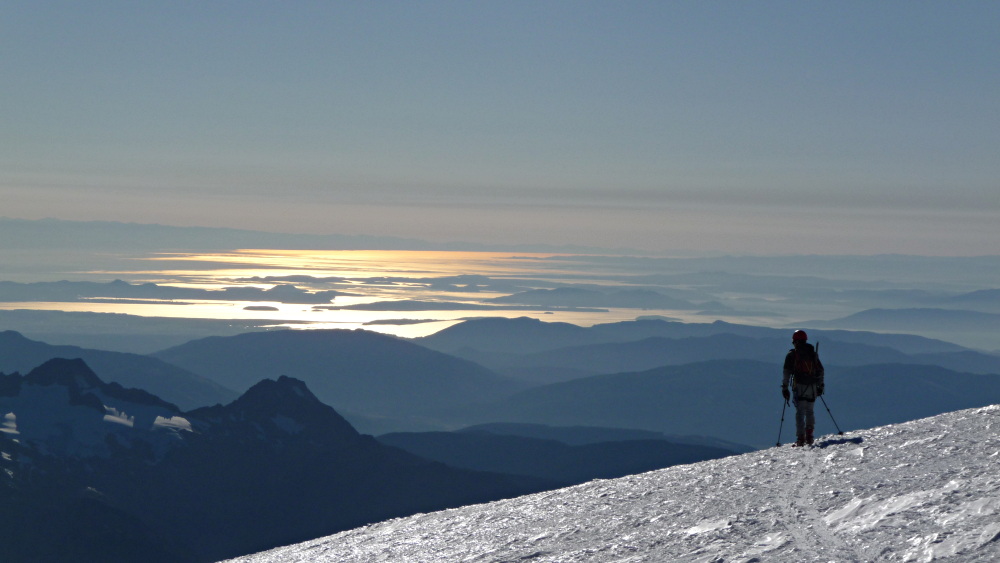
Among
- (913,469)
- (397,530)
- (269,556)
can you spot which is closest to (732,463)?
(913,469)

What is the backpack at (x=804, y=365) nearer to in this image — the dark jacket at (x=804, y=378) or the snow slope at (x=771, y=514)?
the dark jacket at (x=804, y=378)

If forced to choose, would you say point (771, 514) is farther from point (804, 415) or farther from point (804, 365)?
point (804, 415)

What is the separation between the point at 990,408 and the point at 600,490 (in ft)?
40.3

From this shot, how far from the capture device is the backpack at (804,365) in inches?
974

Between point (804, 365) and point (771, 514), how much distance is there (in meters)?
6.68

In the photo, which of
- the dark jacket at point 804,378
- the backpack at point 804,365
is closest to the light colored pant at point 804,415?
the dark jacket at point 804,378

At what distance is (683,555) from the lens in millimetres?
17766

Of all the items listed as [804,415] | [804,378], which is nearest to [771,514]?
[804,378]

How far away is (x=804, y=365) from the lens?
24.8m

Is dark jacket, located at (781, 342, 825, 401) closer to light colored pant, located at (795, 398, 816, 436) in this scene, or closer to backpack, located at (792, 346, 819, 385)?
backpack, located at (792, 346, 819, 385)

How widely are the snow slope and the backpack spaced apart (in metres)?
2.05

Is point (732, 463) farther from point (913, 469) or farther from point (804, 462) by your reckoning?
point (913, 469)

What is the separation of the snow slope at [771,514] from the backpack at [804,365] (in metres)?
2.05

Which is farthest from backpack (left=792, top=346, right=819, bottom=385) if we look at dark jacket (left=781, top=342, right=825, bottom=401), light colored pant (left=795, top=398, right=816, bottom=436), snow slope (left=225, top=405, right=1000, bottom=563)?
snow slope (left=225, top=405, right=1000, bottom=563)
